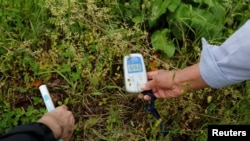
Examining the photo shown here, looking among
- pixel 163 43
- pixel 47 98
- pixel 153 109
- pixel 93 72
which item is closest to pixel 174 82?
pixel 153 109

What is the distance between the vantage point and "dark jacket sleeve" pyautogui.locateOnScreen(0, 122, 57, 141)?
132 cm

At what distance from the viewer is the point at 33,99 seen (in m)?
2.02

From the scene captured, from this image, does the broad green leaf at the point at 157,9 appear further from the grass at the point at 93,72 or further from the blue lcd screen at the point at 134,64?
A: the blue lcd screen at the point at 134,64

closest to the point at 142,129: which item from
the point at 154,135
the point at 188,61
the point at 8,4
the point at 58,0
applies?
the point at 154,135

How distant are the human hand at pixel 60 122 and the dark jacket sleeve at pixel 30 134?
150 millimetres

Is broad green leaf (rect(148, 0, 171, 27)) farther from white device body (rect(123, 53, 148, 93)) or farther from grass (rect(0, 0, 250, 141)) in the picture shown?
white device body (rect(123, 53, 148, 93))

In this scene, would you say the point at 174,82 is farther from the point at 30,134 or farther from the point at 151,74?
the point at 30,134

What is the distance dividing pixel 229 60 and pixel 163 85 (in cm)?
51

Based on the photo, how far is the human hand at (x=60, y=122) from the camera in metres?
1.65

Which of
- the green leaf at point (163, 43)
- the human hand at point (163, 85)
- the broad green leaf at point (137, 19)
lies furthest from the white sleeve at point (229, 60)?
the broad green leaf at point (137, 19)

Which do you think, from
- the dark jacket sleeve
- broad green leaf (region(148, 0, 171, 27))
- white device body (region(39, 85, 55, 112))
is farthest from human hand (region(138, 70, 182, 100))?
the dark jacket sleeve

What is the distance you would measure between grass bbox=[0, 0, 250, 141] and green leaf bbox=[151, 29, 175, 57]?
46mm

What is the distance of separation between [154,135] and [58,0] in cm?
91

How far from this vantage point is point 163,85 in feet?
6.00
